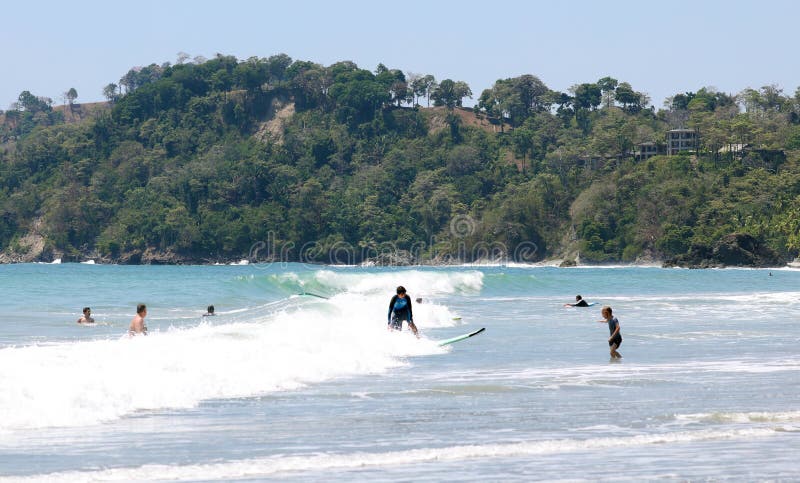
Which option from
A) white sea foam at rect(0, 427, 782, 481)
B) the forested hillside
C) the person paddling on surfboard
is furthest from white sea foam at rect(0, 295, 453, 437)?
the forested hillside

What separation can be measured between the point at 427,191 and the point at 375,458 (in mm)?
164477

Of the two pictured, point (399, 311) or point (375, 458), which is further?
point (399, 311)

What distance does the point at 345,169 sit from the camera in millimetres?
191250

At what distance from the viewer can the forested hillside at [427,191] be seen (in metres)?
141

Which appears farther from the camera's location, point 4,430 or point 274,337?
point 274,337

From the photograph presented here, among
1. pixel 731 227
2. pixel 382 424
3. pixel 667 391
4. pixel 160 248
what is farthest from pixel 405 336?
pixel 160 248

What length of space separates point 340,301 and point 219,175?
142939 millimetres

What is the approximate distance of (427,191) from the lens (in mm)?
174500

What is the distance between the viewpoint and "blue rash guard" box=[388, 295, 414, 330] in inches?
881

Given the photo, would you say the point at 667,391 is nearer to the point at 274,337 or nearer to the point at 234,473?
the point at 234,473

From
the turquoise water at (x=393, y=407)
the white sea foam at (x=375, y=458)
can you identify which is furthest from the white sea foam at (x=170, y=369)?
the white sea foam at (x=375, y=458)

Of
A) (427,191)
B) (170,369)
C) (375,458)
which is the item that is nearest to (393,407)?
(375,458)

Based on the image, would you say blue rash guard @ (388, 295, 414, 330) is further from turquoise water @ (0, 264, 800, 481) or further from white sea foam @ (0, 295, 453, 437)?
turquoise water @ (0, 264, 800, 481)

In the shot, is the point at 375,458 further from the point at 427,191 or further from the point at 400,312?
the point at 427,191
